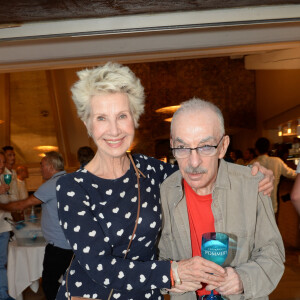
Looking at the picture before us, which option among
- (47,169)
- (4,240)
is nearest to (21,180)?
(4,240)

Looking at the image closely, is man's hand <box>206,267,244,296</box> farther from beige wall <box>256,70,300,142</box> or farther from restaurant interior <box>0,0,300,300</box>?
beige wall <box>256,70,300,142</box>

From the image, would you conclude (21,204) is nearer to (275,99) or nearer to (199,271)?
(199,271)

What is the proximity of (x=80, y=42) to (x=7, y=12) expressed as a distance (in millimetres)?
809

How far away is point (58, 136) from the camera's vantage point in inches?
468

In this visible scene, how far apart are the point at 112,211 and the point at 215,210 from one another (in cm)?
44

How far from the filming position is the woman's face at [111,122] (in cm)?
177

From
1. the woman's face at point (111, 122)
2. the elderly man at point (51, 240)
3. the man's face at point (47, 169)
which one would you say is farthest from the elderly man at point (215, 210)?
the man's face at point (47, 169)

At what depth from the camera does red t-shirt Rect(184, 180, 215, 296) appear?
1878mm

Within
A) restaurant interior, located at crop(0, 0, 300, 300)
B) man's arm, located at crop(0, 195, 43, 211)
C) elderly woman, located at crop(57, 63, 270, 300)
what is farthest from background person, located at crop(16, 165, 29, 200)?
elderly woman, located at crop(57, 63, 270, 300)

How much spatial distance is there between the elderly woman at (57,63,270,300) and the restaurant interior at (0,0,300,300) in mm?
1079

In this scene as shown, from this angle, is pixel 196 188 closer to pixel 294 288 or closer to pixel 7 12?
pixel 7 12

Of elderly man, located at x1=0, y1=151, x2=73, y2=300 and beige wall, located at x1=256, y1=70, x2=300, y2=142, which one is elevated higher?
beige wall, located at x1=256, y1=70, x2=300, y2=142

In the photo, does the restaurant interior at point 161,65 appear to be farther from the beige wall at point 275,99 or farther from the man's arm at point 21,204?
the man's arm at point 21,204

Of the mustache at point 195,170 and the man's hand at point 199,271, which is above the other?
the mustache at point 195,170
